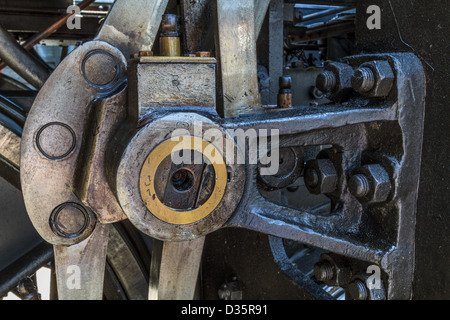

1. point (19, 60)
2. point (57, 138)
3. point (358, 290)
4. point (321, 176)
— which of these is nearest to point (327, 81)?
point (321, 176)

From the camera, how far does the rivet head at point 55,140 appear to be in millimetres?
923

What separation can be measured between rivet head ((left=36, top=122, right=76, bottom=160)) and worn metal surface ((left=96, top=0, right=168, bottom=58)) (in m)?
0.20

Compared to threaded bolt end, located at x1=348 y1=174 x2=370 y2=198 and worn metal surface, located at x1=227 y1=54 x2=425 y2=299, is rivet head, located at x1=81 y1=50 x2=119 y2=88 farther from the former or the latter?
threaded bolt end, located at x1=348 y1=174 x2=370 y2=198

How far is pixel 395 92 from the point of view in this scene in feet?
3.32

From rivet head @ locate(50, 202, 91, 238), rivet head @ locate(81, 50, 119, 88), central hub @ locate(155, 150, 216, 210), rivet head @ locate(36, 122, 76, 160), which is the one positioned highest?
rivet head @ locate(81, 50, 119, 88)

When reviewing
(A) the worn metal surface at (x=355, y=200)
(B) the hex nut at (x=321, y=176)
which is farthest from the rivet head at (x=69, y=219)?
(B) the hex nut at (x=321, y=176)

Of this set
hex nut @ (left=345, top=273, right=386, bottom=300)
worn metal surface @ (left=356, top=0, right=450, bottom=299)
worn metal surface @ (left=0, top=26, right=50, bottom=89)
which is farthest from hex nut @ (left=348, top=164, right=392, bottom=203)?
worn metal surface @ (left=0, top=26, right=50, bottom=89)

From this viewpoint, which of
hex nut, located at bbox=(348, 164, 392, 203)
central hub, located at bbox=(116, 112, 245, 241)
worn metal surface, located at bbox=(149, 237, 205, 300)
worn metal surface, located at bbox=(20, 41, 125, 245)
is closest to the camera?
central hub, located at bbox=(116, 112, 245, 241)

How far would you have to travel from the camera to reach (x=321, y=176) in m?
1.10

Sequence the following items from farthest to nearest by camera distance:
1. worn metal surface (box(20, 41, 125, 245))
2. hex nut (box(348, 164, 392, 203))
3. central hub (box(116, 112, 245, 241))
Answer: hex nut (box(348, 164, 392, 203))
worn metal surface (box(20, 41, 125, 245))
central hub (box(116, 112, 245, 241))

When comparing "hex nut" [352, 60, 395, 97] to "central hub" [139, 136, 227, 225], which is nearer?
"central hub" [139, 136, 227, 225]

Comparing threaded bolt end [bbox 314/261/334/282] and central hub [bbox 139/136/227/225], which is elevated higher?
central hub [bbox 139/136/227/225]

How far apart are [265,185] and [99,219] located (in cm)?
40

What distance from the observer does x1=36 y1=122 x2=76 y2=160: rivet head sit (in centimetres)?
92
